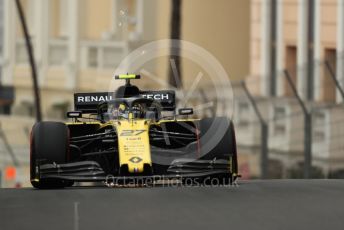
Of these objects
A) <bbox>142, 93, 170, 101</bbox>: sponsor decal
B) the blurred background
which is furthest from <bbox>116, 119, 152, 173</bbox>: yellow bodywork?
the blurred background

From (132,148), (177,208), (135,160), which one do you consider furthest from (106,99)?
(177,208)

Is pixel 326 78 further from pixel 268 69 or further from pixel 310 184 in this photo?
pixel 268 69

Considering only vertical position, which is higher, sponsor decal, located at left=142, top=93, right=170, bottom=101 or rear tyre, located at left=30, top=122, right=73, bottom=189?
sponsor decal, located at left=142, top=93, right=170, bottom=101

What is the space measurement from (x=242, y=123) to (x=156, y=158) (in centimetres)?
1355

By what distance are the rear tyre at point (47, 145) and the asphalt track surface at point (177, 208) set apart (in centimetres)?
45

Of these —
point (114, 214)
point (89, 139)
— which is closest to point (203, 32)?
point (89, 139)

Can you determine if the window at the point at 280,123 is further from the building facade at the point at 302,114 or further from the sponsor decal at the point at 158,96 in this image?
the sponsor decal at the point at 158,96

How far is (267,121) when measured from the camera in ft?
106

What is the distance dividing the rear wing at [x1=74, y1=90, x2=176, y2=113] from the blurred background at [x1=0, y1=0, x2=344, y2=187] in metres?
0.99

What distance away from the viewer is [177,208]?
58.0 ft

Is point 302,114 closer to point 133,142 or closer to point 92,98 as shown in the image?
point 92,98

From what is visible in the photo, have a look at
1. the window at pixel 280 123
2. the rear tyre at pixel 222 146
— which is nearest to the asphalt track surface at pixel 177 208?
the rear tyre at pixel 222 146

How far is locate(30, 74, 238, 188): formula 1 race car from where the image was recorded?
21266mm

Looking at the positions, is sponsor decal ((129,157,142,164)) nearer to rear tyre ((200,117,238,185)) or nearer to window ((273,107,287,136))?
rear tyre ((200,117,238,185))
